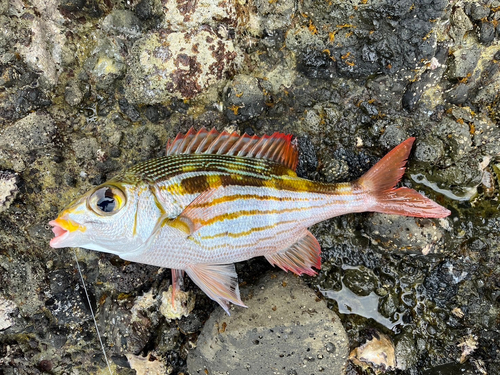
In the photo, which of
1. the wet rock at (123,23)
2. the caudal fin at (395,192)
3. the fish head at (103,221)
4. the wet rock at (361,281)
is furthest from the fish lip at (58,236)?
the wet rock at (361,281)

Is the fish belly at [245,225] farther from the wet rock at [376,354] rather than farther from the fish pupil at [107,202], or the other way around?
the wet rock at [376,354]

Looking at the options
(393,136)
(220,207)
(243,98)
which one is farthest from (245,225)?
(393,136)

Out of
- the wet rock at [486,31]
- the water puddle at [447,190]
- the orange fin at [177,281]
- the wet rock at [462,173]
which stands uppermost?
the wet rock at [486,31]

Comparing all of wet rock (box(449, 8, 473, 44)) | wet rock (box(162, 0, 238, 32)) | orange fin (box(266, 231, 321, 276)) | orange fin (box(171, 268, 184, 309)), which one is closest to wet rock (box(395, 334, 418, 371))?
orange fin (box(266, 231, 321, 276))

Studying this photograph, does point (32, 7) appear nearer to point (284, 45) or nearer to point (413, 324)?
point (284, 45)

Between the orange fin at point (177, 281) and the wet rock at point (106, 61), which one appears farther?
the wet rock at point (106, 61)

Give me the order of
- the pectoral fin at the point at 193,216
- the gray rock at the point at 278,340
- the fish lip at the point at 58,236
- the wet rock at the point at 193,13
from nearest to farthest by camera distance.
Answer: the fish lip at the point at 58,236
the pectoral fin at the point at 193,216
the gray rock at the point at 278,340
the wet rock at the point at 193,13

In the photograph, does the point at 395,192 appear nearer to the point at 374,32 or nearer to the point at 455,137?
the point at 455,137
